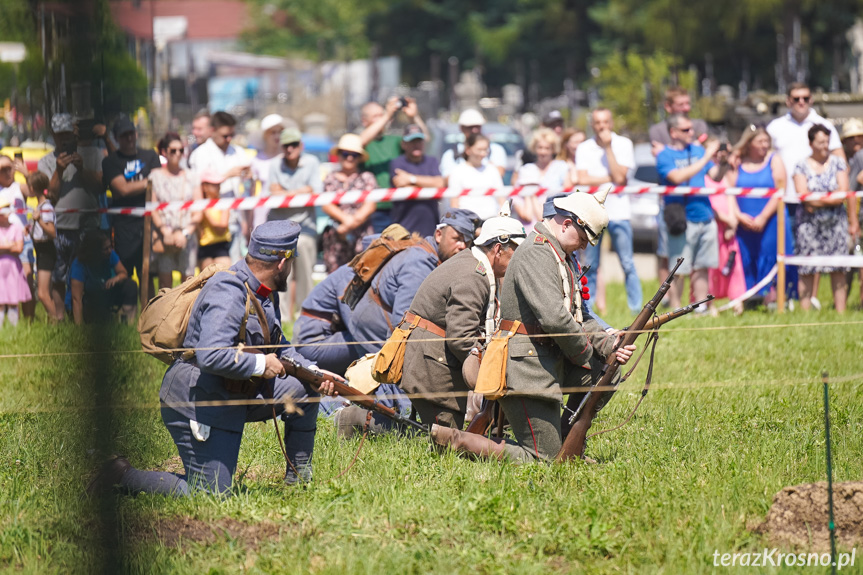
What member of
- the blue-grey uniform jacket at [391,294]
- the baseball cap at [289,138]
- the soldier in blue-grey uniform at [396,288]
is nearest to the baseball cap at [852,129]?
the baseball cap at [289,138]

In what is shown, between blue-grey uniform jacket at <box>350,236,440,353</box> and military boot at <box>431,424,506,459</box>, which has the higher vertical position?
blue-grey uniform jacket at <box>350,236,440,353</box>

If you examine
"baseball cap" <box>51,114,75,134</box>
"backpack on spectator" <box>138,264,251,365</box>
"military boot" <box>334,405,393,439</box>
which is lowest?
"military boot" <box>334,405,393,439</box>

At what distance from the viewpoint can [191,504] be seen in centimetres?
590

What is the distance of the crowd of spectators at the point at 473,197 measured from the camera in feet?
37.9

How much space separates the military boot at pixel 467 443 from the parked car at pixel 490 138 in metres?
11.2

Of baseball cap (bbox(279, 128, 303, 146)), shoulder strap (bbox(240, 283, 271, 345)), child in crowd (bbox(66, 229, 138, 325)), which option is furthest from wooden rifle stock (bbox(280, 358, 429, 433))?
baseball cap (bbox(279, 128, 303, 146))

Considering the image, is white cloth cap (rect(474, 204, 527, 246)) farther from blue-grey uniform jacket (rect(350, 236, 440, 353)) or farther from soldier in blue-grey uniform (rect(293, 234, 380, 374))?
soldier in blue-grey uniform (rect(293, 234, 380, 374))

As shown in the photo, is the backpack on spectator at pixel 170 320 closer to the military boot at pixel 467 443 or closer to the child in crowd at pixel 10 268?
the military boot at pixel 467 443

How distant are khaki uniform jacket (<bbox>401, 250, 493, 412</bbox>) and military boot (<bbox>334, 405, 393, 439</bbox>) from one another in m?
0.48

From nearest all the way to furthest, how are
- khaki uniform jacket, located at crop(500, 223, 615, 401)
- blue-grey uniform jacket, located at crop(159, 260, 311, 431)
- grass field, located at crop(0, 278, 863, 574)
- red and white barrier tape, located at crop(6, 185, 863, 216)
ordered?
grass field, located at crop(0, 278, 863, 574)
blue-grey uniform jacket, located at crop(159, 260, 311, 431)
khaki uniform jacket, located at crop(500, 223, 615, 401)
red and white barrier tape, located at crop(6, 185, 863, 216)

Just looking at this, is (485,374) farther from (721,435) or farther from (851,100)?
(851,100)

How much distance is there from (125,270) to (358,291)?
11.5 ft

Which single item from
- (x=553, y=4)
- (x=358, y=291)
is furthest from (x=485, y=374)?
(x=553, y=4)

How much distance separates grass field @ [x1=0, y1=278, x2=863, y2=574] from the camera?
525cm
